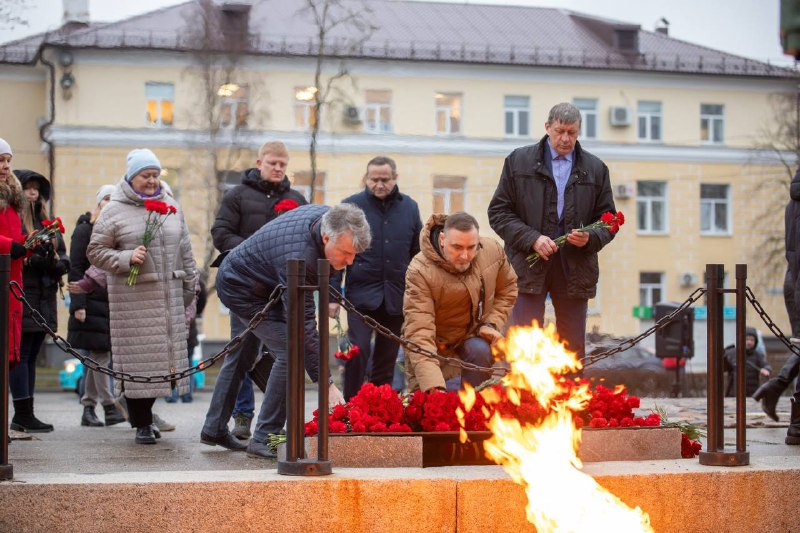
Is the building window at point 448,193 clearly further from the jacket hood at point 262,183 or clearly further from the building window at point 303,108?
the jacket hood at point 262,183

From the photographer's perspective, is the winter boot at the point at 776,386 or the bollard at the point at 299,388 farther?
the winter boot at the point at 776,386

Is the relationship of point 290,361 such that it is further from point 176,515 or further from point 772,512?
point 772,512

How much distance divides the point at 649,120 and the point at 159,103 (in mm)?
15534

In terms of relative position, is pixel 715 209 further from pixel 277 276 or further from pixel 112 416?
pixel 277 276

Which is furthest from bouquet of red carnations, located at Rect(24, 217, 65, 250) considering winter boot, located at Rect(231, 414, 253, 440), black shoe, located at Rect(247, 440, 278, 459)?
black shoe, located at Rect(247, 440, 278, 459)

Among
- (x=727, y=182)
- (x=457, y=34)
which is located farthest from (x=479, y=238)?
(x=727, y=182)

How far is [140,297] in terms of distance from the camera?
8547mm

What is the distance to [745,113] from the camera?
41000mm

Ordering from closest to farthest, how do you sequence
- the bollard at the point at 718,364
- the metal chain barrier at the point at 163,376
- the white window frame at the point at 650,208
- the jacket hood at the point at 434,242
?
the metal chain barrier at the point at 163,376
the bollard at the point at 718,364
the jacket hood at the point at 434,242
the white window frame at the point at 650,208

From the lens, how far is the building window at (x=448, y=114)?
38.4 m

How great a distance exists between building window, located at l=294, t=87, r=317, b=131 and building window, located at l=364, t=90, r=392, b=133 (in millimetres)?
1671

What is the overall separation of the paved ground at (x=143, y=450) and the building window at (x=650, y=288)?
30.0 meters

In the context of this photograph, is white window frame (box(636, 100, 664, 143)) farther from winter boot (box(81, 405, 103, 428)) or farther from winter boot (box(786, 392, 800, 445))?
winter boot (box(786, 392, 800, 445))

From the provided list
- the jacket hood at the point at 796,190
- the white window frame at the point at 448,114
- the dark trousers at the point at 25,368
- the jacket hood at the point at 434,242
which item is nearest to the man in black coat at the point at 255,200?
the dark trousers at the point at 25,368
